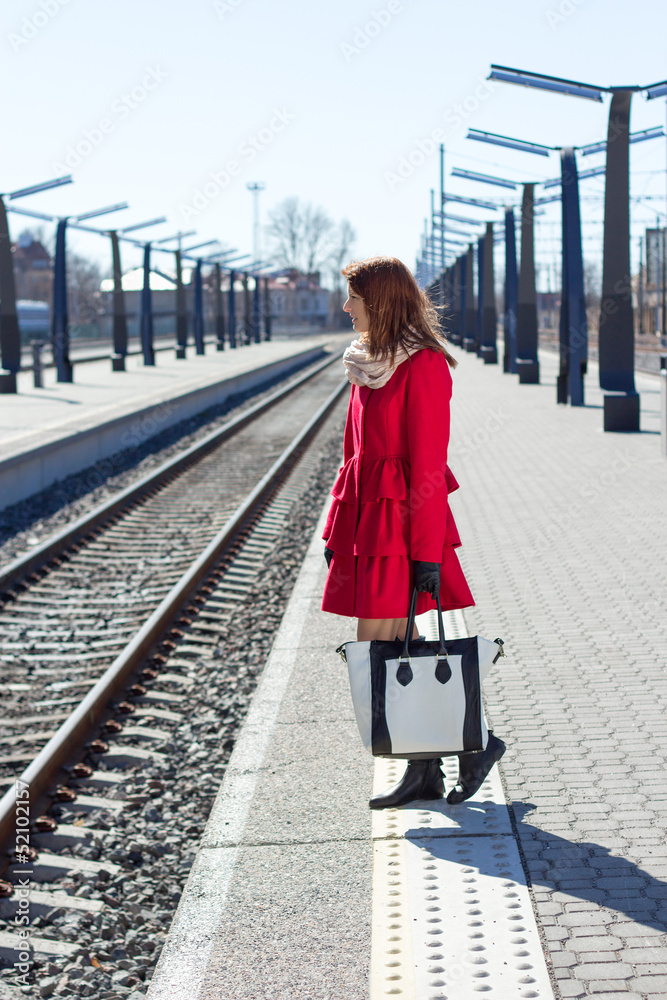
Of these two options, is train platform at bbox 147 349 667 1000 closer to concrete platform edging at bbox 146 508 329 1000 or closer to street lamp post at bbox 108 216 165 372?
concrete platform edging at bbox 146 508 329 1000

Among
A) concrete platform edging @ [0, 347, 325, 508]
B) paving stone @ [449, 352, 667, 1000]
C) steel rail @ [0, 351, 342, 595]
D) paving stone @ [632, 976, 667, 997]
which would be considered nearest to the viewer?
paving stone @ [632, 976, 667, 997]

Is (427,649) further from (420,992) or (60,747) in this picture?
(60,747)

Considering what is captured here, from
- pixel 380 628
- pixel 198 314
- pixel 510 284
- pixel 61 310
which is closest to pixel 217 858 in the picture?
pixel 380 628

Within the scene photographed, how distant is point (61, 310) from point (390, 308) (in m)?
24.5

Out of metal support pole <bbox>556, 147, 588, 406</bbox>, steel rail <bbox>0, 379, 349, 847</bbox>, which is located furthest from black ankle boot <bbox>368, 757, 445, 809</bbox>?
metal support pole <bbox>556, 147, 588, 406</bbox>

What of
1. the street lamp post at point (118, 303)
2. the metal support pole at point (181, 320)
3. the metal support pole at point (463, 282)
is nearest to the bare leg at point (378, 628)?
the street lamp post at point (118, 303)

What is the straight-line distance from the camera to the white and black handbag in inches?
134

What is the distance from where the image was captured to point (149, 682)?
6.51m

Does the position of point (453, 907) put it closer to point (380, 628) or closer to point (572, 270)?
point (380, 628)

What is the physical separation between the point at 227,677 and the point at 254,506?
17.4ft

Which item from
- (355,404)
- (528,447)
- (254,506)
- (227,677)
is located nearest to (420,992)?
(355,404)

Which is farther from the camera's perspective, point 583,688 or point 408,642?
point 583,688

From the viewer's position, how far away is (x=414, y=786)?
3816 mm

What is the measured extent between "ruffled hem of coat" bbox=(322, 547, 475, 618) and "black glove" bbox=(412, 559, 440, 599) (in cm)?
12
